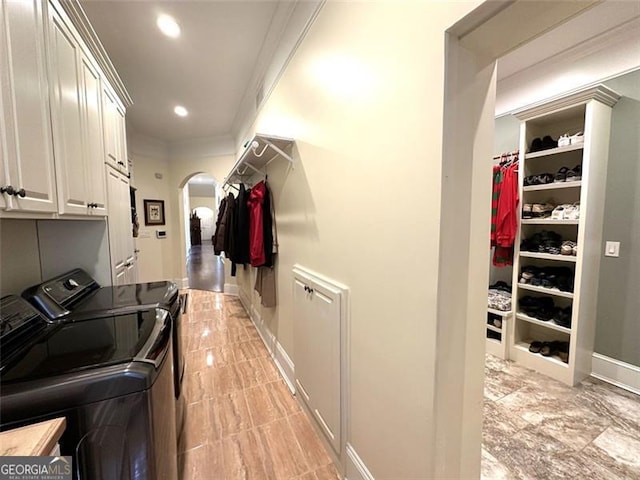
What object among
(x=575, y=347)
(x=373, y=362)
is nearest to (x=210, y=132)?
(x=373, y=362)

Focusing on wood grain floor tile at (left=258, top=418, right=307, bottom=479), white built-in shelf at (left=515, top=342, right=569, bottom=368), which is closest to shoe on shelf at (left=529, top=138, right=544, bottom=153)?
white built-in shelf at (left=515, top=342, right=569, bottom=368)

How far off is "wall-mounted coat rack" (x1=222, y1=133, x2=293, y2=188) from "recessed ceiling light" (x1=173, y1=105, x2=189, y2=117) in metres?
1.43

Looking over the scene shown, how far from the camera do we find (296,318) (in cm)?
191

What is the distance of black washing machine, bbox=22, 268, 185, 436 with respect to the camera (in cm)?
127

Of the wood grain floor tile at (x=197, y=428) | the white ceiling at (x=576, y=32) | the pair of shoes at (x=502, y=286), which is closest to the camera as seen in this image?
the wood grain floor tile at (x=197, y=428)

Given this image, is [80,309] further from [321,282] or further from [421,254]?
[421,254]

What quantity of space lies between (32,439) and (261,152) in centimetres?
198

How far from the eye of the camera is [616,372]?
7.12ft

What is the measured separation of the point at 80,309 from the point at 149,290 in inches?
15.2

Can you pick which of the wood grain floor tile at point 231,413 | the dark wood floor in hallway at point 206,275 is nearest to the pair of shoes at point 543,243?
the wood grain floor tile at point 231,413

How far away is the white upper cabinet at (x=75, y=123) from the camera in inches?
48.5

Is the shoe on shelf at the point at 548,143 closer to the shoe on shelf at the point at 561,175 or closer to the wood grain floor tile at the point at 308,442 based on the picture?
the shoe on shelf at the point at 561,175

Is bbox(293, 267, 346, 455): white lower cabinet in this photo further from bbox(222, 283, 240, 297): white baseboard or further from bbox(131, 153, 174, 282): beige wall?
bbox(131, 153, 174, 282): beige wall

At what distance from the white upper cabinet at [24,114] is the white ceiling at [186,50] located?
3.81 feet
